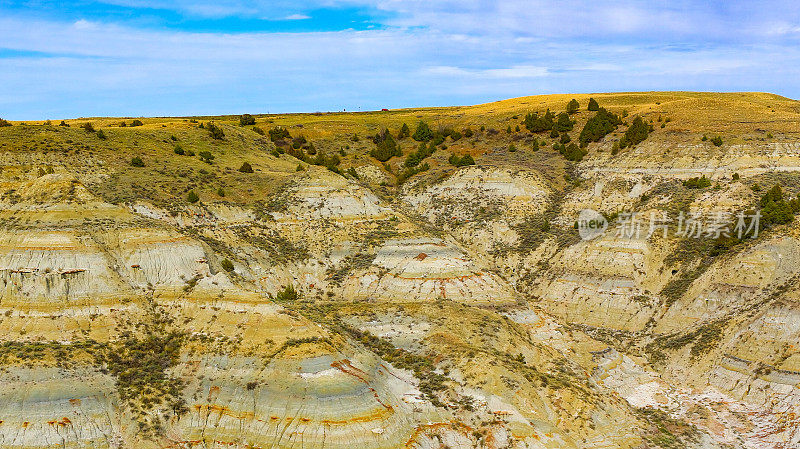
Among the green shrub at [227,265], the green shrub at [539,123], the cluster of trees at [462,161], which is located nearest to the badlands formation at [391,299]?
the green shrub at [227,265]

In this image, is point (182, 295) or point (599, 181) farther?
point (599, 181)

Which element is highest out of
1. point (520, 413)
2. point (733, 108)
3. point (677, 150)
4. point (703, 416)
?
point (733, 108)

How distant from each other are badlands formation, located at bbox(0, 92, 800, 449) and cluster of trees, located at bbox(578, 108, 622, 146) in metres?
6.29

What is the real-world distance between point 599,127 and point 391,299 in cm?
4954

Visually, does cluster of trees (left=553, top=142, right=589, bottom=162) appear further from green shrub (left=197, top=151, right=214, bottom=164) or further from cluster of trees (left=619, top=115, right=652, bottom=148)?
green shrub (left=197, top=151, right=214, bottom=164)

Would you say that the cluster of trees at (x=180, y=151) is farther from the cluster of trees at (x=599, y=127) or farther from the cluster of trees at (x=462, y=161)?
the cluster of trees at (x=599, y=127)

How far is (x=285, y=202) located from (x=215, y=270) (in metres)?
20.1

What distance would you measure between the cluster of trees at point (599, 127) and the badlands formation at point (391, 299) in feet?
20.6

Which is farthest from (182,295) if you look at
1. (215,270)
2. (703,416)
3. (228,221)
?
(703,416)

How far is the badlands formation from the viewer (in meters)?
32.9

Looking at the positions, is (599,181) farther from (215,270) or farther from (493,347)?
(215,270)

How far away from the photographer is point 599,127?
84125mm

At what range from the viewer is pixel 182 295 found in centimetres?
4019

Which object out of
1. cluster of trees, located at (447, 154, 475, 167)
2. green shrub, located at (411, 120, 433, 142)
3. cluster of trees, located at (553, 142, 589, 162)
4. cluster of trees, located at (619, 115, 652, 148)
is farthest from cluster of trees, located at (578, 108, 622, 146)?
green shrub, located at (411, 120, 433, 142)
